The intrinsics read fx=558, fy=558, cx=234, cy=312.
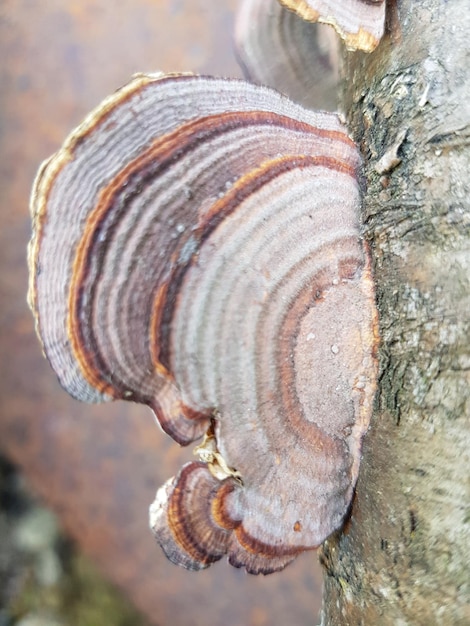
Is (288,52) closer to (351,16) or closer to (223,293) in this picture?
(351,16)

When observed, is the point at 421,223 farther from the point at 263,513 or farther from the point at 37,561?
the point at 37,561

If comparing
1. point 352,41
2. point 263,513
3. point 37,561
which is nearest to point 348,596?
point 263,513

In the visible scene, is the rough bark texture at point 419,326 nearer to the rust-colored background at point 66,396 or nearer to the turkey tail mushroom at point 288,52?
the turkey tail mushroom at point 288,52

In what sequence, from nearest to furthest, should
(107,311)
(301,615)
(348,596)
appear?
(107,311)
(348,596)
(301,615)

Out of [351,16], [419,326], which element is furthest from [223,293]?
[351,16]

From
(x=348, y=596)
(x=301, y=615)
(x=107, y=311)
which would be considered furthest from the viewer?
(x=301, y=615)

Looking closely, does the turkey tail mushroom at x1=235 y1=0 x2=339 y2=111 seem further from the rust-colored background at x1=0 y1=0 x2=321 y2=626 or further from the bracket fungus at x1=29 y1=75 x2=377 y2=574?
the rust-colored background at x1=0 y1=0 x2=321 y2=626
